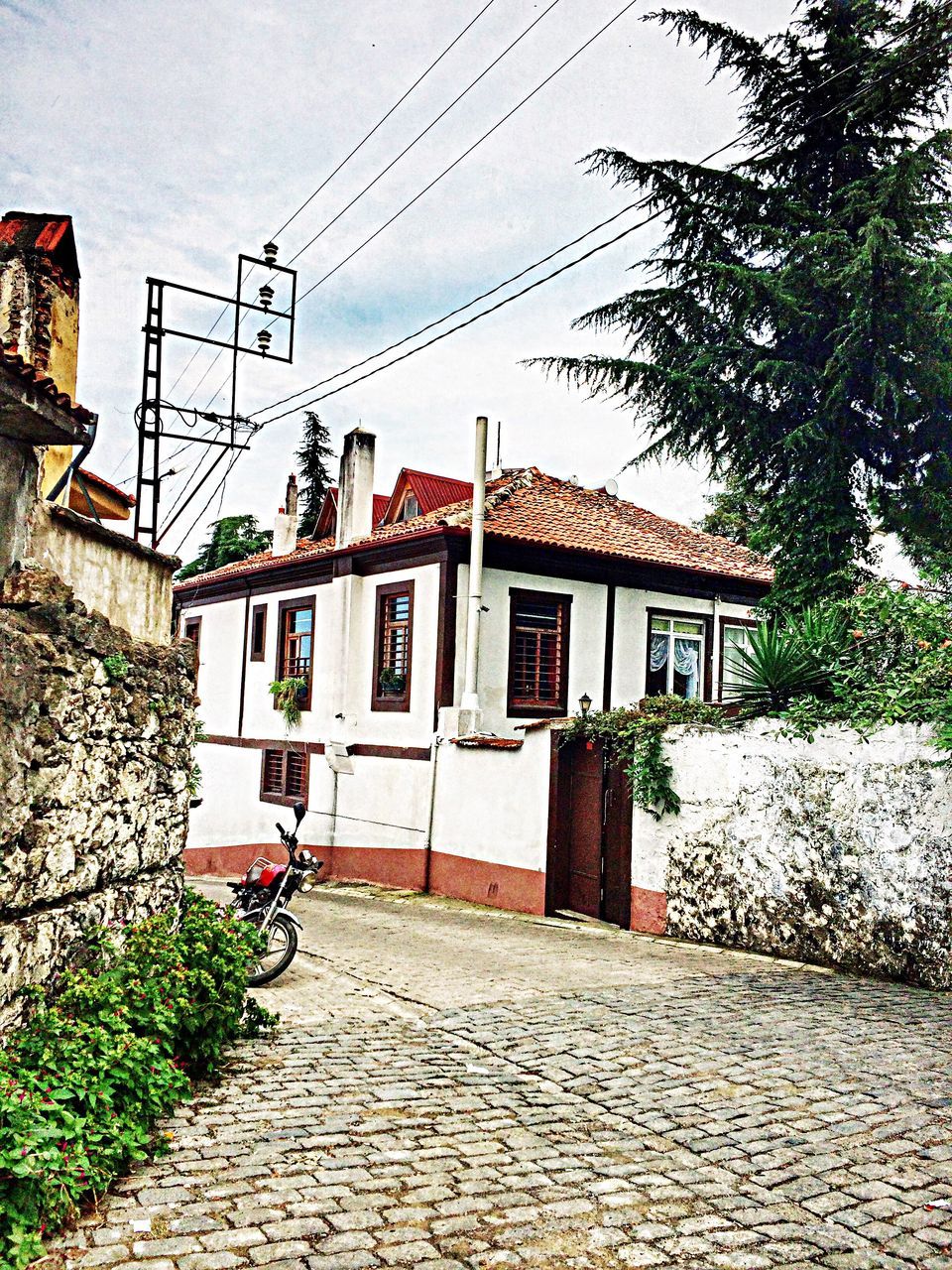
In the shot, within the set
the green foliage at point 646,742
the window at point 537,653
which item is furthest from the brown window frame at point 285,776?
the green foliage at point 646,742

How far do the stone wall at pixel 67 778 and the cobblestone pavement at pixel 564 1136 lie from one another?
124 centimetres

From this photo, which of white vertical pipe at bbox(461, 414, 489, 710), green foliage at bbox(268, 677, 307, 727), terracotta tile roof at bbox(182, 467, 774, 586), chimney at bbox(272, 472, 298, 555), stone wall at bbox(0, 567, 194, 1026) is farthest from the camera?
chimney at bbox(272, 472, 298, 555)

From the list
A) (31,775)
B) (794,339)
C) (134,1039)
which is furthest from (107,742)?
(794,339)

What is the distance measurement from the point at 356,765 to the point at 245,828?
19.6 feet

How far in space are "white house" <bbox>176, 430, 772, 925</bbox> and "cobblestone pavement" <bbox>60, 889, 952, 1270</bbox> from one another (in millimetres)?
6273

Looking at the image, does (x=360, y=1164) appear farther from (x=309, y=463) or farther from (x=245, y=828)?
(x=309, y=463)

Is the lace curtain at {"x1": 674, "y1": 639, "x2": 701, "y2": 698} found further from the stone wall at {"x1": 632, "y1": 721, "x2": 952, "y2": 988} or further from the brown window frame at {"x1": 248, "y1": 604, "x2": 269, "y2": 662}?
the stone wall at {"x1": 632, "y1": 721, "x2": 952, "y2": 988}

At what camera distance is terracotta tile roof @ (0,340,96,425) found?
15.1ft

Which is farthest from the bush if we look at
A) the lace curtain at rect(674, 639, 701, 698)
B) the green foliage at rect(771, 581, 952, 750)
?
the lace curtain at rect(674, 639, 701, 698)

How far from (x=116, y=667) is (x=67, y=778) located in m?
0.99

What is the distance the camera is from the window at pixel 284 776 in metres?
22.2

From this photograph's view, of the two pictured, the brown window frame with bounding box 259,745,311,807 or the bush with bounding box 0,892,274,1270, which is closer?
the bush with bounding box 0,892,274,1270

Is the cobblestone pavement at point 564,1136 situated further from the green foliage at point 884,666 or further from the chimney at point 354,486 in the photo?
the chimney at point 354,486

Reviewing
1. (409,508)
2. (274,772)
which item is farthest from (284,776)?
(409,508)
